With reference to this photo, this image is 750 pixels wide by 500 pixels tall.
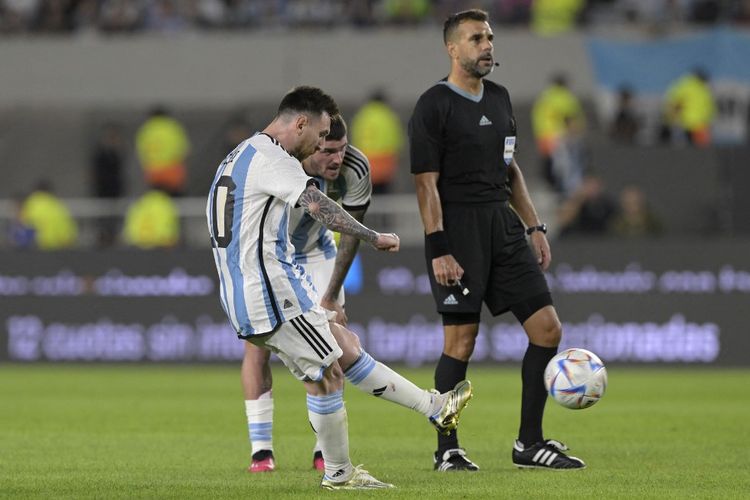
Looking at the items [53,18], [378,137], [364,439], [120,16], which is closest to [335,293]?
[364,439]

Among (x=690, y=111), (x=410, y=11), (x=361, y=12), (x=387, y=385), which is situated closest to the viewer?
(x=387, y=385)

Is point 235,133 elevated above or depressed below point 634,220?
above

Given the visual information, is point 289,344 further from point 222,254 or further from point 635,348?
point 635,348

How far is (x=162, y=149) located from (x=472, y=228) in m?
15.4

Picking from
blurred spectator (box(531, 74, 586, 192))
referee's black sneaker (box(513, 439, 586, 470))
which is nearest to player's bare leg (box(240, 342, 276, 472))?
referee's black sneaker (box(513, 439, 586, 470))

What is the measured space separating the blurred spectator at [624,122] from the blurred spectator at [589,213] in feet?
8.80

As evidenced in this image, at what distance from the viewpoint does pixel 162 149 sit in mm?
23531

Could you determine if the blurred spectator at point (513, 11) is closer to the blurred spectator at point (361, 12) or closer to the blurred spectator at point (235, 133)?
the blurred spectator at point (361, 12)

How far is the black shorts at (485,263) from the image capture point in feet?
28.4

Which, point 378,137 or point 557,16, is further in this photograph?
point 557,16

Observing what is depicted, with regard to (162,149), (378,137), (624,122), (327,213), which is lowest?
(327,213)

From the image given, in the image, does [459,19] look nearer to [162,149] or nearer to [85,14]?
[162,149]

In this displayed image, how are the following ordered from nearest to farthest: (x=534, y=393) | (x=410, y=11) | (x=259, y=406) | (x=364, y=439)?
(x=534, y=393) < (x=259, y=406) < (x=364, y=439) < (x=410, y=11)

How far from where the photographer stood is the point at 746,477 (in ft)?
26.5
